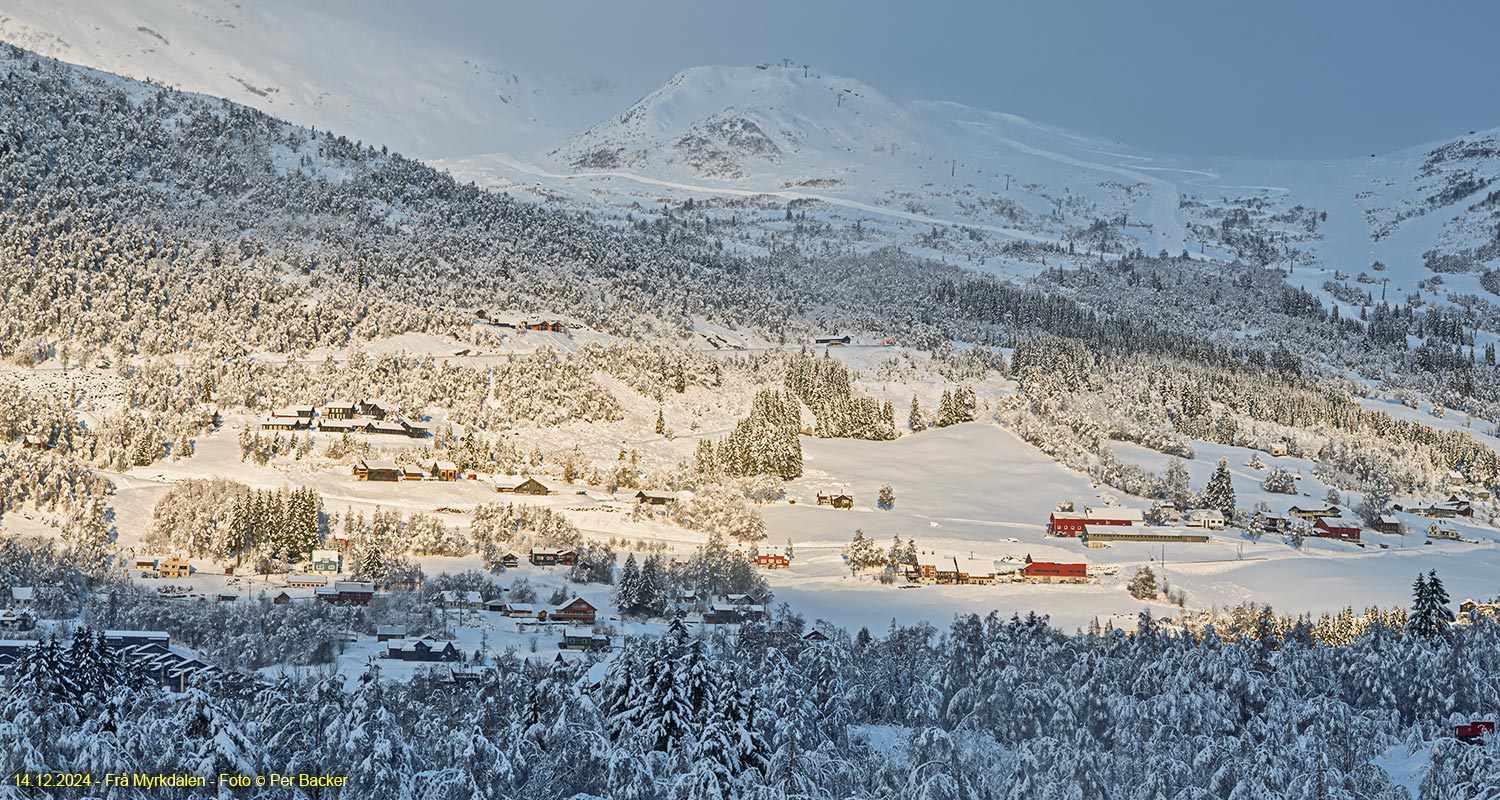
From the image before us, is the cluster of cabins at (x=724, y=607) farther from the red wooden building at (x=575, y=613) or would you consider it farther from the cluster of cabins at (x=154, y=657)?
the cluster of cabins at (x=154, y=657)

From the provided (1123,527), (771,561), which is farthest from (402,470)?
(1123,527)

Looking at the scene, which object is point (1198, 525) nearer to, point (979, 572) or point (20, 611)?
point (979, 572)

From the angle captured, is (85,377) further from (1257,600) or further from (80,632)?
(1257,600)

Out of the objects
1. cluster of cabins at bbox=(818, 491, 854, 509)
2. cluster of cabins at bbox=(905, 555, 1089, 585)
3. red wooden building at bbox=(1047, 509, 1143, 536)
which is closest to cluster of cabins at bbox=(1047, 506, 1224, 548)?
red wooden building at bbox=(1047, 509, 1143, 536)

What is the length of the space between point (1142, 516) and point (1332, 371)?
254 feet

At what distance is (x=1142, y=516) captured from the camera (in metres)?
91.9

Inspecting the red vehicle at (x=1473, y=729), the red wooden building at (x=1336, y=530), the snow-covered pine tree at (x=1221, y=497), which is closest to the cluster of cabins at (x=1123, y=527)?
the snow-covered pine tree at (x=1221, y=497)

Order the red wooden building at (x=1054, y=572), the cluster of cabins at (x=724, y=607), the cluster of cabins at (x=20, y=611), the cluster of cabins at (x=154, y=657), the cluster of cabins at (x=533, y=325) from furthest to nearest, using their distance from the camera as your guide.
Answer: the cluster of cabins at (x=533, y=325) → the red wooden building at (x=1054, y=572) → the cluster of cabins at (x=724, y=607) → the cluster of cabins at (x=20, y=611) → the cluster of cabins at (x=154, y=657)

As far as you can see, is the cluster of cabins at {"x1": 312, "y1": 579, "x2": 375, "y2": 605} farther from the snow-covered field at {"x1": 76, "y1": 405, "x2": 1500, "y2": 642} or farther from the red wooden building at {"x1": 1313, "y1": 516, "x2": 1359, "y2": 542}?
the red wooden building at {"x1": 1313, "y1": 516, "x2": 1359, "y2": 542}

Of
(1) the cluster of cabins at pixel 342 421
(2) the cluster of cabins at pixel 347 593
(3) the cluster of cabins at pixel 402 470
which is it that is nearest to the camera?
(2) the cluster of cabins at pixel 347 593

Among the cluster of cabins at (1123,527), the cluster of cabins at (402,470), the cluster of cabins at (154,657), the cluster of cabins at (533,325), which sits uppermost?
the cluster of cabins at (533,325)

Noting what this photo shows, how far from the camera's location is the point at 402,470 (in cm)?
8681

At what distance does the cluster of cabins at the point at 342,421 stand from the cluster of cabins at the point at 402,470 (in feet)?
21.1

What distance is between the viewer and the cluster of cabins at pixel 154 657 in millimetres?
46438
